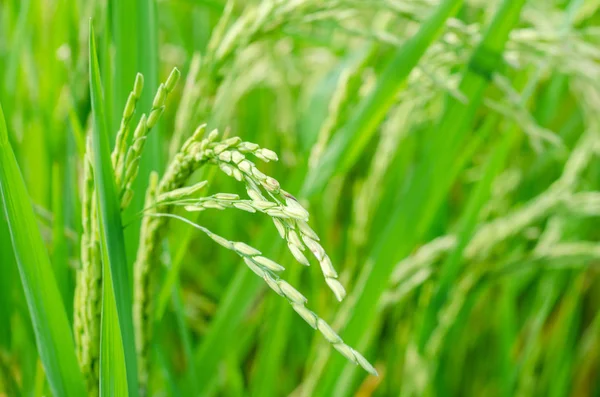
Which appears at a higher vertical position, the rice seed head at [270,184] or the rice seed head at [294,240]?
the rice seed head at [270,184]

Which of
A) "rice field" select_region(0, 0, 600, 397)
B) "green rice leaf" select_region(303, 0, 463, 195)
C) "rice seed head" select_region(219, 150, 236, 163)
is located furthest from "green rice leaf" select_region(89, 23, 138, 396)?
"green rice leaf" select_region(303, 0, 463, 195)

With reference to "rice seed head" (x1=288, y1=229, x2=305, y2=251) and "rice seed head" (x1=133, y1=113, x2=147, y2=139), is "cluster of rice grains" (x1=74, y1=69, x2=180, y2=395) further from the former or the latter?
"rice seed head" (x1=288, y1=229, x2=305, y2=251)

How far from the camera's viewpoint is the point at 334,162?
0.88 metres

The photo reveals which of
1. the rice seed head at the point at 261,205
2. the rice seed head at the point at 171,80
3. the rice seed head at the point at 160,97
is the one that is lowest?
the rice seed head at the point at 261,205

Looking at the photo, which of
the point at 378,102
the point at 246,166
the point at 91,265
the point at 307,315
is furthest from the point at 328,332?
the point at 378,102

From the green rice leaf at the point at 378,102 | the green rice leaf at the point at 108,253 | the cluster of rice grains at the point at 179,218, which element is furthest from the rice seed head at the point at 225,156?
the green rice leaf at the point at 378,102

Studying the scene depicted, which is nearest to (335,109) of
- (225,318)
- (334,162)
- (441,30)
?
(334,162)

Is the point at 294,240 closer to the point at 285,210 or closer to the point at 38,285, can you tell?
the point at 285,210

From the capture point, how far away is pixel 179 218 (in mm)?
461

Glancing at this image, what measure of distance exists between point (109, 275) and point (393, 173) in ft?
2.85

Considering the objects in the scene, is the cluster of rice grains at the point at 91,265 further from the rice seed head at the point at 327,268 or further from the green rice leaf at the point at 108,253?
the rice seed head at the point at 327,268

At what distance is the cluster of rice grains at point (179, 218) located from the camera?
1.38ft

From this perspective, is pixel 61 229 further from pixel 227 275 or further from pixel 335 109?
pixel 227 275

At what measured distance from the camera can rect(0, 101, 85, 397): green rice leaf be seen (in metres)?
0.51
